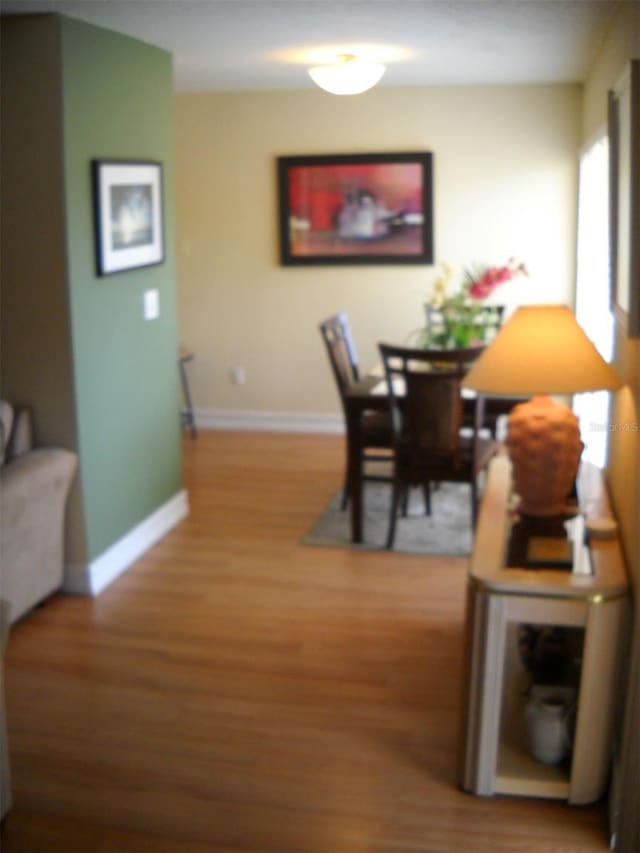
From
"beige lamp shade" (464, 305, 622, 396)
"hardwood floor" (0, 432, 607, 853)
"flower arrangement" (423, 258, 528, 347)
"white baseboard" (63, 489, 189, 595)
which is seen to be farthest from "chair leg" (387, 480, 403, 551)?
"beige lamp shade" (464, 305, 622, 396)

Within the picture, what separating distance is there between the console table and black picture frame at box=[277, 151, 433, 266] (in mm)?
4181

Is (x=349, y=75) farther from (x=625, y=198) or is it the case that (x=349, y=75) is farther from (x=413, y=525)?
(x=413, y=525)

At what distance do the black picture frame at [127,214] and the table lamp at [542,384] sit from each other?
1.91 metres

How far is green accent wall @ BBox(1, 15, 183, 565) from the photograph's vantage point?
4.07 m

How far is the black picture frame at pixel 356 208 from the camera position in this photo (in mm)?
6895

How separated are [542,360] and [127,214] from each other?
2326mm

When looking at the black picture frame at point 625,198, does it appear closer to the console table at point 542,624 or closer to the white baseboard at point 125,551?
the console table at point 542,624

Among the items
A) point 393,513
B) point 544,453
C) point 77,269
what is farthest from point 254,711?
point 77,269

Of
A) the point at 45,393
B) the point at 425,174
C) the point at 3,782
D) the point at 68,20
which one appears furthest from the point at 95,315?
the point at 425,174

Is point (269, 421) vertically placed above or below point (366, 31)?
below

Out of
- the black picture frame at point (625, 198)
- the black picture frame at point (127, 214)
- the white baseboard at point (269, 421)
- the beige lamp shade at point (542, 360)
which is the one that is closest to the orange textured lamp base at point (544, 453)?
the beige lamp shade at point (542, 360)

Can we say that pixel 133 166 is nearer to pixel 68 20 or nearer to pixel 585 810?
pixel 68 20

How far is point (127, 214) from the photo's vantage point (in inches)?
183

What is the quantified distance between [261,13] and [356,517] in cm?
237
